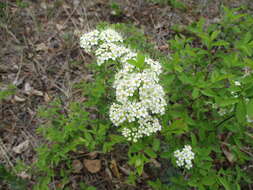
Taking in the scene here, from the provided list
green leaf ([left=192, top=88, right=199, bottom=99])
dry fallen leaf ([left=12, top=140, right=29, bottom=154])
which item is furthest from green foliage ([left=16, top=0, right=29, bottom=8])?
green leaf ([left=192, top=88, right=199, bottom=99])

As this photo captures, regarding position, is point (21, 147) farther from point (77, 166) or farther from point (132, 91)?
point (132, 91)

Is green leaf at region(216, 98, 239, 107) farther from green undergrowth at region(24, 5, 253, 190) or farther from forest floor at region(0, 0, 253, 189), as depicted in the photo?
forest floor at region(0, 0, 253, 189)

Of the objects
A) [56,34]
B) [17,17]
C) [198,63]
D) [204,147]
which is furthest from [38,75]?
[204,147]

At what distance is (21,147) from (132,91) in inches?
103

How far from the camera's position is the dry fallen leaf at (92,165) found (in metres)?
3.62

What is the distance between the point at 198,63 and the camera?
121 inches

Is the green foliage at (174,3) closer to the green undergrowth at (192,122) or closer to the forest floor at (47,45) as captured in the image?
the forest floor at (47,45)

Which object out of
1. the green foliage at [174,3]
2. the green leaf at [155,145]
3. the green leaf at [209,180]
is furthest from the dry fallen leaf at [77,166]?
the green foliage at [174,3]

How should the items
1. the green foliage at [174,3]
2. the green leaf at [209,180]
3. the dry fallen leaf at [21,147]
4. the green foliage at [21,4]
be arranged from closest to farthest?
the green leaf at [209,180] → the dry fallen leaf at [21,147] → the green foliage at [21,4] → the green foliage at [174,3]

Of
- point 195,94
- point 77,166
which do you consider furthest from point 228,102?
point 77,166

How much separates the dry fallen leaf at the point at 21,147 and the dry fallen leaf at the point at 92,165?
A: 1083 millimetres

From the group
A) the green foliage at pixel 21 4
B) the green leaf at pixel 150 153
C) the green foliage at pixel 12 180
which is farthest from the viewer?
the green foliage at pixel 21 4

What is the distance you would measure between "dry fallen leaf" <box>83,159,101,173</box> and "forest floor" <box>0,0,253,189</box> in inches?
4.3

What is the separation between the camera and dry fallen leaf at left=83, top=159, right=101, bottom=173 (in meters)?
3.62
